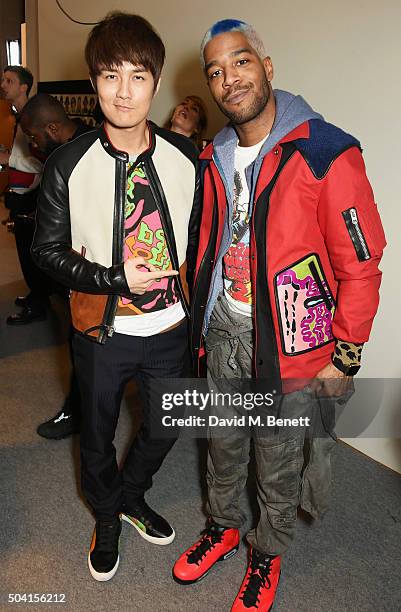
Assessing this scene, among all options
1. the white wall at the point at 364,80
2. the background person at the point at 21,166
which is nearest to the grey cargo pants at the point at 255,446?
the white wall at the point at 364,80

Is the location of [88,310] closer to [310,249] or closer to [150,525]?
[310,249]

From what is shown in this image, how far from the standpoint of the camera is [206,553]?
174 centimetres

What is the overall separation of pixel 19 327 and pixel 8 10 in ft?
23.7

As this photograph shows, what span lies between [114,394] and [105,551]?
1.82 ft

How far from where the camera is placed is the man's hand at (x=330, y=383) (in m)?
1.41

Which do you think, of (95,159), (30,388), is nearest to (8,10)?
(30,388)

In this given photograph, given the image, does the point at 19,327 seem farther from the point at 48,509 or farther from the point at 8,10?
the point at 8,10

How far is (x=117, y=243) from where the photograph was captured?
1423 millimetres

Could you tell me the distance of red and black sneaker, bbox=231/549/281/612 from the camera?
159 centimetres

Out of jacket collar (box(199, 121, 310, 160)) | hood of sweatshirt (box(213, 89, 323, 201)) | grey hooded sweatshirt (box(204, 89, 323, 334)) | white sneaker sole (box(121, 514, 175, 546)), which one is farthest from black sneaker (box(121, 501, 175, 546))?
jacket collar (box(199, 121, 310, 160))

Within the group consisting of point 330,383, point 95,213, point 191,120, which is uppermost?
point 191,120

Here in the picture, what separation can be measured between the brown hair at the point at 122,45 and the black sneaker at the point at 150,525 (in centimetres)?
139

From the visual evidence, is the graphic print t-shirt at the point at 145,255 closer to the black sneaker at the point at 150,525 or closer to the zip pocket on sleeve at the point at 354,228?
the zip pocket on sleeve at the point at 354,228

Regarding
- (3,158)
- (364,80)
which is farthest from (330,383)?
(3,158)
